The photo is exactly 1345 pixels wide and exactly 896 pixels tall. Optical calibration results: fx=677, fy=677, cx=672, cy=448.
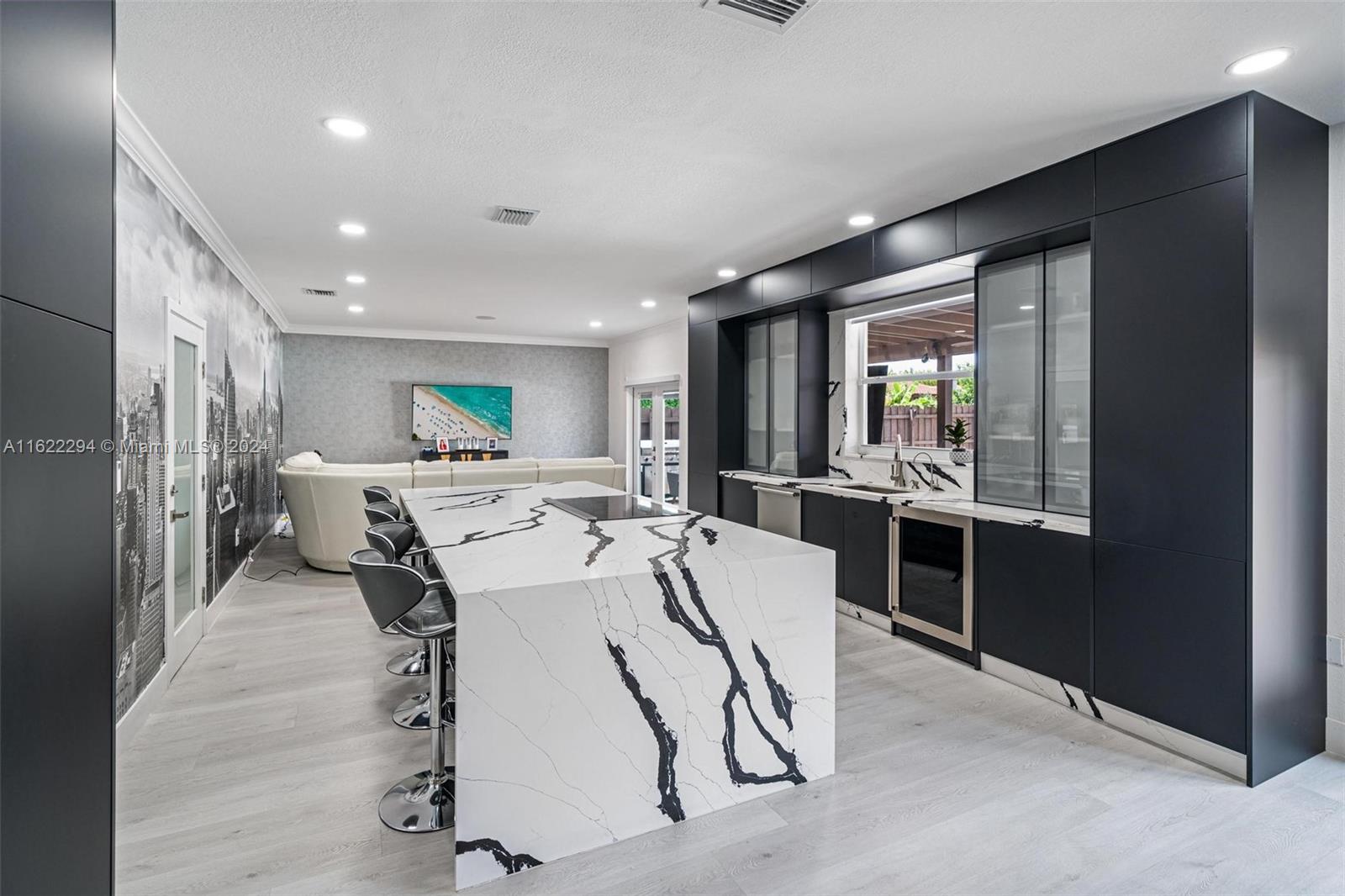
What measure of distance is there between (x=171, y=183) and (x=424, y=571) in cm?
224

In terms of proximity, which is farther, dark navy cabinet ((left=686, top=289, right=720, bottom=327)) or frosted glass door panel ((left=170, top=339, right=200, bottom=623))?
dark navy cabinet ((left=686, top=289, right=720, bottom=327))

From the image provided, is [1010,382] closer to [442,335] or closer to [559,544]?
[559,544]

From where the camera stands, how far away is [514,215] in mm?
3916

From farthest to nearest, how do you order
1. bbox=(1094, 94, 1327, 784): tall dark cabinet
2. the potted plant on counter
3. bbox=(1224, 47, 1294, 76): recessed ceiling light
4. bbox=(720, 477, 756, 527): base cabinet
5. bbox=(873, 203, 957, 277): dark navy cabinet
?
bbox=(720, 477, 756, 527): base cabinet
the potted plant on counter
bbox=(873, 203, 957, 277): dark navy cabinet
bbox=(1094, 94, 1327, 784): tall dark cabinet
bbox=(1224, 47, 1294, 76): recessed ceiling light

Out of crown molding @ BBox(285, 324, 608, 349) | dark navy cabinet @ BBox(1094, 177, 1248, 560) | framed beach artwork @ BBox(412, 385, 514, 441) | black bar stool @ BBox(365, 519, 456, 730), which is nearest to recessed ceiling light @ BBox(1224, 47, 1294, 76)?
dark navy cabinet @ BBox(1094, 177, 1248, 560)

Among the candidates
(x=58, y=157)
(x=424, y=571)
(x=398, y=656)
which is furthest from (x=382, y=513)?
(x=58, y=157)

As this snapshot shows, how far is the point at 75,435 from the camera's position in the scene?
135 cm

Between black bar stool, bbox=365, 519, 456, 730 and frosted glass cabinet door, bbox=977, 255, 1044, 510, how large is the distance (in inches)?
113

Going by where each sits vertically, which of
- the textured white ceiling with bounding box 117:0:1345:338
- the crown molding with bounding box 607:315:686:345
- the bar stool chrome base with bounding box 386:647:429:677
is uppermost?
the crown molding with bounding box 607:315:686:345

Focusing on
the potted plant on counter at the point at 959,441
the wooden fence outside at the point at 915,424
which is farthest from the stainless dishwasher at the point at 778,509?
the potted plant on counter at the point at 959,441

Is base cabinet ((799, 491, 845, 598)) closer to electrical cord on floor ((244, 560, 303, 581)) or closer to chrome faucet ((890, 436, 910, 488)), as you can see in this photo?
chrome faucet ((890, 436, 910, 488))

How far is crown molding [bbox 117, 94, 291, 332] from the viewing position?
2.70 m

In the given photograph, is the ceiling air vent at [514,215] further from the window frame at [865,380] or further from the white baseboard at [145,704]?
the white baseboard at [145,704]

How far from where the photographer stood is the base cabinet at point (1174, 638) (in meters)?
2.47
